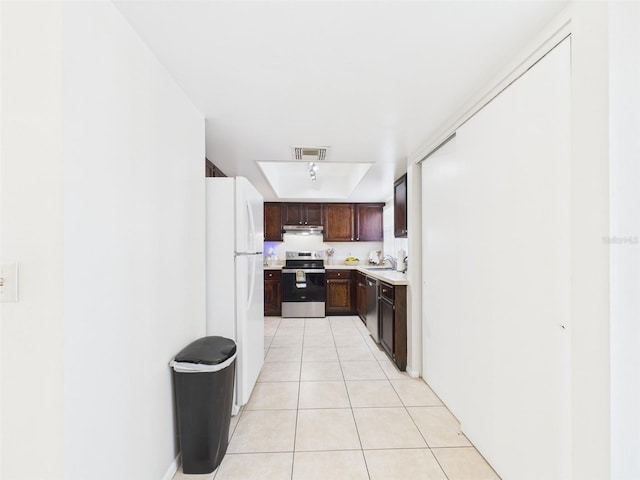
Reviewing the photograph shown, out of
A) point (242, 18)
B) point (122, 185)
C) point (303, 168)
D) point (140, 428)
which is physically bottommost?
point (140, 428)

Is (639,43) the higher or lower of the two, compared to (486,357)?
higher

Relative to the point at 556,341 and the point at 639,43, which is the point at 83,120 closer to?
the point at 639,43

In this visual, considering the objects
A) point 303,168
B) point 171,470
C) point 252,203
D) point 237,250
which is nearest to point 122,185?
point 237,250

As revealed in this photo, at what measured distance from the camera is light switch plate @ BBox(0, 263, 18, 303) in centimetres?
88

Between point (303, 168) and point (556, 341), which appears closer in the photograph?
point (556, 341)

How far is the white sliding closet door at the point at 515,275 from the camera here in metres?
1.25

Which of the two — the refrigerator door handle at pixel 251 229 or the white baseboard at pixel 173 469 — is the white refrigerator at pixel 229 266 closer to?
the refrigerator door handle at pixel 251 229

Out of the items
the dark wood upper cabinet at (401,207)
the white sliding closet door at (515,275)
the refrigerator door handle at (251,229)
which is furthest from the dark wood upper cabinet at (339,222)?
the white sliding closet door at (515,275)

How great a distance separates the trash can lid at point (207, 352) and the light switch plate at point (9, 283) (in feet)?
2.92

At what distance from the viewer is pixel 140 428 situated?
1348mm

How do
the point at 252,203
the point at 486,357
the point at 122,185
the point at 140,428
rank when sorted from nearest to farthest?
the point at 122,185 → the point at 140,428 → the point at 486,357 → the point at 252,203

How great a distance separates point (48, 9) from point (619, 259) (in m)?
2.01

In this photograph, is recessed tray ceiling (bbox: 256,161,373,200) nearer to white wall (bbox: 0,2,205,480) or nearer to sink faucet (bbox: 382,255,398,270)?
sink faucet (bbox: 382,255,398,270)

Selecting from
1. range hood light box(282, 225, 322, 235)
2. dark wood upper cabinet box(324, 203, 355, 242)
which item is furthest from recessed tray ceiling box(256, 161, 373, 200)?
range hood light box(282, 225, 322, 235)
